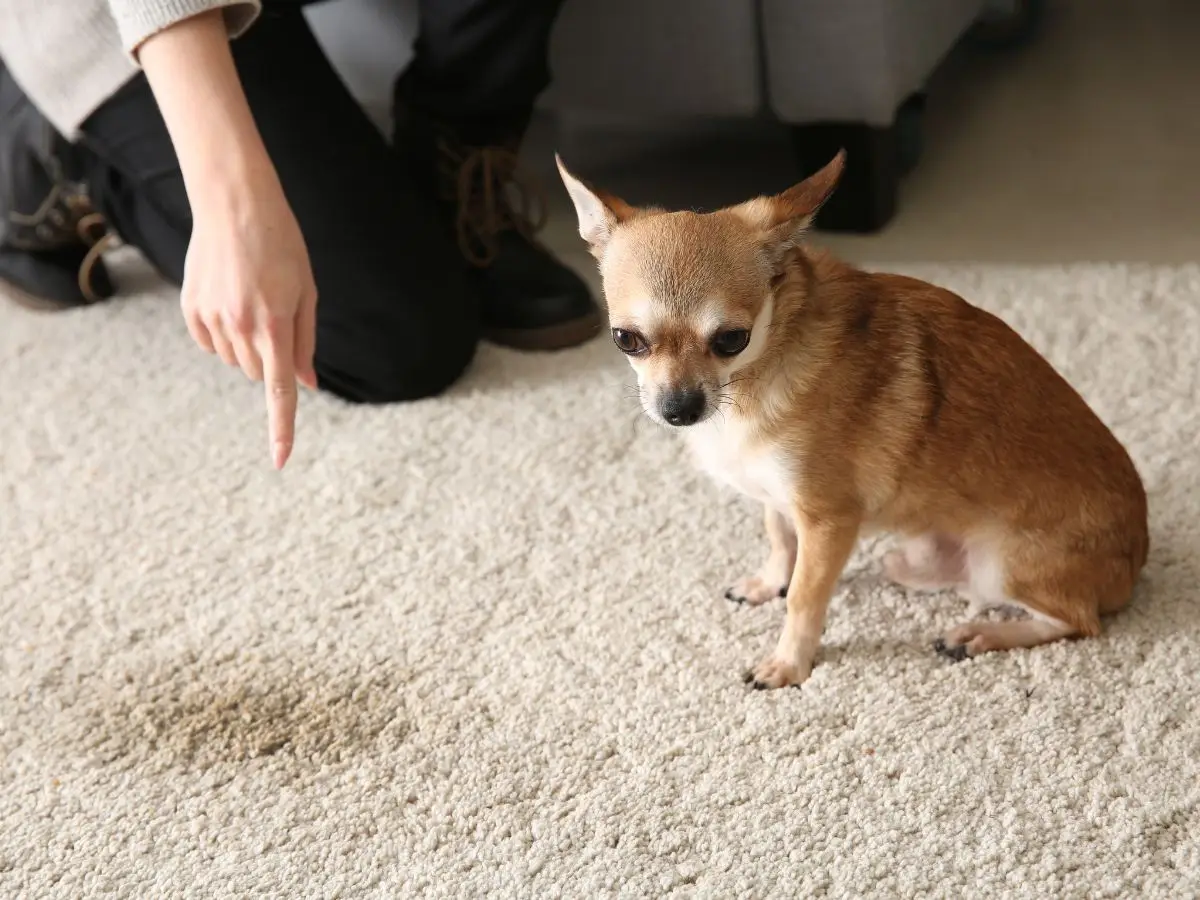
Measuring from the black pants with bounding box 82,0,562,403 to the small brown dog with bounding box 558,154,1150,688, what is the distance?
649 mm

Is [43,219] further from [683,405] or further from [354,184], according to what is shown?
[683,405]

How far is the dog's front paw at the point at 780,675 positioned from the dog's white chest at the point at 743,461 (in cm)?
16

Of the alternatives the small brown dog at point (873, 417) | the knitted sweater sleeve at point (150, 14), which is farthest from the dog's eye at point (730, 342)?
the knitted sweater sleeve at point (150, 14)

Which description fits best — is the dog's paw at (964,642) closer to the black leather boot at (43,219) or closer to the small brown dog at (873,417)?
the small brown dog at (873,417)

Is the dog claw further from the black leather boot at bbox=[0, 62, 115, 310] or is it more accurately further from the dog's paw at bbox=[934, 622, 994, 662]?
the black leather boot at bbox=[0, 62, 115, 310]

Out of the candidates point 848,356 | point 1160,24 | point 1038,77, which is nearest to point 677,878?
point 848,356

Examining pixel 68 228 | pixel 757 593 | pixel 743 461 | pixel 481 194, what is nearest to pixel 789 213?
pixel 743 461

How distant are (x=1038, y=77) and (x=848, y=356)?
75.4 inches

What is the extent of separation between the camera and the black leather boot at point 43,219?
6.77 feet

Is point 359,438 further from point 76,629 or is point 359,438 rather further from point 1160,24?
point 1160,24

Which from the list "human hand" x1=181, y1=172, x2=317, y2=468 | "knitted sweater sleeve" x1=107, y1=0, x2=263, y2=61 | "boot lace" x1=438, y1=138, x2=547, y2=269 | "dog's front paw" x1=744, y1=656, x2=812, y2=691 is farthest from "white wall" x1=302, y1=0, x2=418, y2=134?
"dog's front paw" x1=744, y1=656, x2=812, y2=691

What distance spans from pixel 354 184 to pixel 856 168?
85 cm

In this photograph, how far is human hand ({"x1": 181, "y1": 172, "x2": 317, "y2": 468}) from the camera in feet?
3.92

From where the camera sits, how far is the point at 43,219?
213cm
